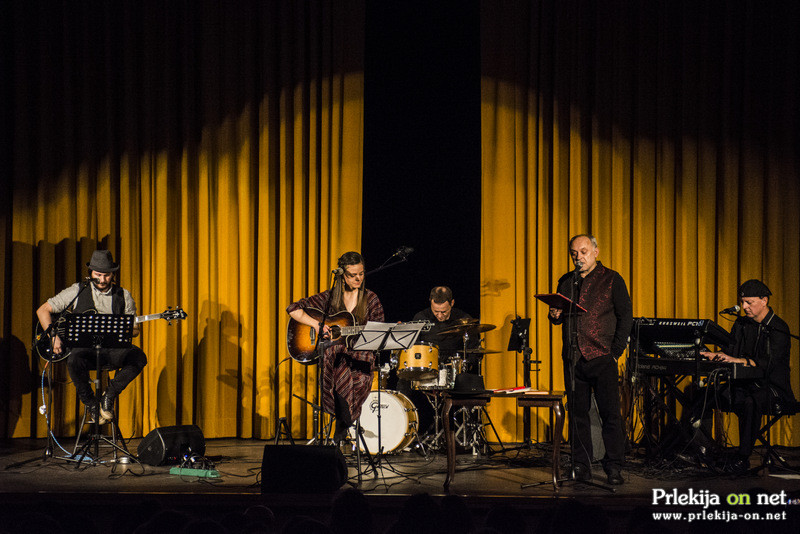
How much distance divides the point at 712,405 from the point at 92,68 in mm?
6291

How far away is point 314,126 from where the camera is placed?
7.12m

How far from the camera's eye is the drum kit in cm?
578

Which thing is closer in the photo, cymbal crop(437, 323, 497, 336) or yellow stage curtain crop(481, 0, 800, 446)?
cymbal crop(437, 323, 497, 336)

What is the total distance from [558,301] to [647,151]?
3.20 metres

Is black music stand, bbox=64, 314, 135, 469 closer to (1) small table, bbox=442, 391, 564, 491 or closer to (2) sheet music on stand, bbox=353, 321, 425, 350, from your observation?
(2) sheet music on stand, bbox=353, 321, 425, 350

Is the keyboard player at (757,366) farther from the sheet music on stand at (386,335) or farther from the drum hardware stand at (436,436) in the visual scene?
the sheet music on stand at (386,335)

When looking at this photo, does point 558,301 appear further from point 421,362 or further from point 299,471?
point 299,471

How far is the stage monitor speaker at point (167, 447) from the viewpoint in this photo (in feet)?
17.7

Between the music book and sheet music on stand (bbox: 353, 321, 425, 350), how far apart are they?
775mm

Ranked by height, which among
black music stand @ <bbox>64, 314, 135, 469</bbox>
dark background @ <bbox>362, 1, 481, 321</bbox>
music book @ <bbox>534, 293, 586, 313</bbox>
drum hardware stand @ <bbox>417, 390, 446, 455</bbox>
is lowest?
drum hardware stand @ <bbox>417, 390, 446, 455</bbox>

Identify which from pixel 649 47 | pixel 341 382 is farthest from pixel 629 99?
pixel 341 382

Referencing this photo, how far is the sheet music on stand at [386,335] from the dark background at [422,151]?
2494 millimetres

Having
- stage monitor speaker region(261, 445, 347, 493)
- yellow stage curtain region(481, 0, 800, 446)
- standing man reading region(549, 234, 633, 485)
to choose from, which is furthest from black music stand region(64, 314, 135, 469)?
yellow stage curtain region(481, 0, 800, 446)

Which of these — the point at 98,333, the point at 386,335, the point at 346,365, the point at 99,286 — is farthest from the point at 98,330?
the point at 386,335
